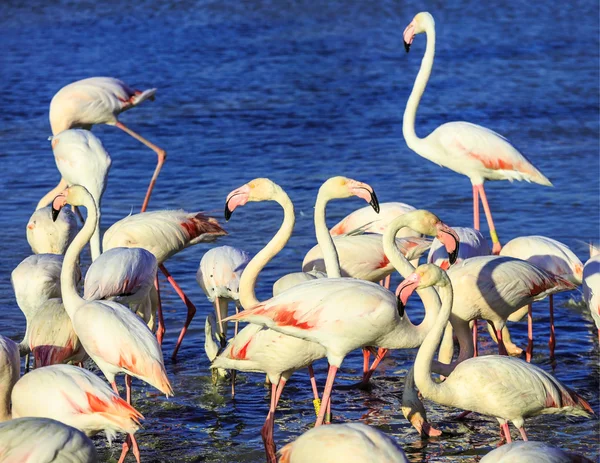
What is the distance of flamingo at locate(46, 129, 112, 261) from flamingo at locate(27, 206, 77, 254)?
26 centimetres

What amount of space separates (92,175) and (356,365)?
2189 millimetres

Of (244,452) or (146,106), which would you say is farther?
(146,106)

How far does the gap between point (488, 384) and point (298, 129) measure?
7884mm

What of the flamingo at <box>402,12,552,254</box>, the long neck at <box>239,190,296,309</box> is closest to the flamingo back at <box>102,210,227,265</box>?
the long neck at <box>239,190,296,309</box>

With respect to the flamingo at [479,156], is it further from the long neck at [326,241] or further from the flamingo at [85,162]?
the flamingo at [85,162]

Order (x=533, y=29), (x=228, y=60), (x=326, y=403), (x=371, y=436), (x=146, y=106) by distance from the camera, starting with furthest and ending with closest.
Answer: (x=533, y=29)
(x=228, y=60)
(x=146, y=106)
(x=326, y=403)
(x=371, y=436)

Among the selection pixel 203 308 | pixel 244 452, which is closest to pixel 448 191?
pixel 203 308

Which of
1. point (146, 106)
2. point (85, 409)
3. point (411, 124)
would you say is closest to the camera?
point (85, 409)

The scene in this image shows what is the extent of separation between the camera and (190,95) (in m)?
14.2

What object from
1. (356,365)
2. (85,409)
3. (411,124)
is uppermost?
(411,124)

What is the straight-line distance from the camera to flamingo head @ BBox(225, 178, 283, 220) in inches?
215

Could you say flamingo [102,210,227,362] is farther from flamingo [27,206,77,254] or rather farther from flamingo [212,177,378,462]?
flamingo [212,177,378,462]

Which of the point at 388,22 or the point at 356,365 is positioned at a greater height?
the point at 388,22

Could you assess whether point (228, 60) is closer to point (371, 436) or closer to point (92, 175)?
point (92, 175)
